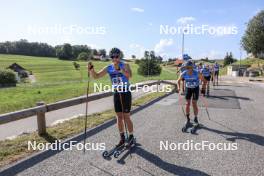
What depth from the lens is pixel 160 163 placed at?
5848 mm

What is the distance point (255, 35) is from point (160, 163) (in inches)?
2216

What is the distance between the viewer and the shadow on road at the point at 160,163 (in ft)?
17.7

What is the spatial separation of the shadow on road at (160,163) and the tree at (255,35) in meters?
54.8

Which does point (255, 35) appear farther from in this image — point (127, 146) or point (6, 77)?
point (127, 146)

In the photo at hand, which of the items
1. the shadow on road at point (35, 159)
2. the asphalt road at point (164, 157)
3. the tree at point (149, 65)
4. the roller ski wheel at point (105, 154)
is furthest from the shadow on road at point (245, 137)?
the tree at point (149, 65)

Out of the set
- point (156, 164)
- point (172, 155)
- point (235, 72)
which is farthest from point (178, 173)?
point (235, 72)

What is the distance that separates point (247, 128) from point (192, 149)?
9.84ft

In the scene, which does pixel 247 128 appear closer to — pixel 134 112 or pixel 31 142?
pixel 134 112

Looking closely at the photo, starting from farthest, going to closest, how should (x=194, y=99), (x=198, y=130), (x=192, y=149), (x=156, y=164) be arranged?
(x=194, y=99)
(x=198, y=130)
(x=192, y=149)
(x=156, y=164)

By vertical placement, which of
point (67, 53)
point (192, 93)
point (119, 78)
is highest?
point (67, 53)

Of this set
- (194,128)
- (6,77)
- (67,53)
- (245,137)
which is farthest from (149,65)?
(245,137)

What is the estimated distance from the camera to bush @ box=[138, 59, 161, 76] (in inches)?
2130

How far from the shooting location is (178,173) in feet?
17.5

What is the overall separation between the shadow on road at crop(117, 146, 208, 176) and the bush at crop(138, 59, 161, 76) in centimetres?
4637
